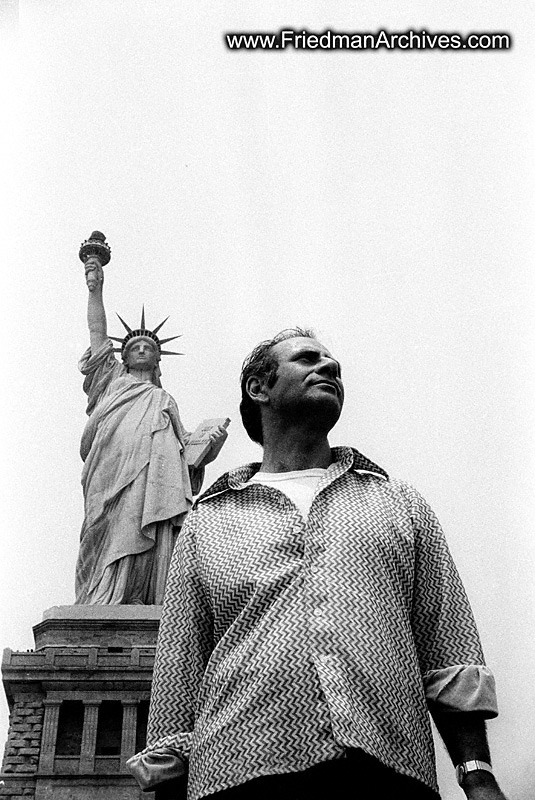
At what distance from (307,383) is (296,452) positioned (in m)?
0.29

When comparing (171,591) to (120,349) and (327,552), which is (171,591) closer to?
(327,552)

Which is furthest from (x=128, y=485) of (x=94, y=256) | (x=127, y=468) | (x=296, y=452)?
(x=296, y=452)

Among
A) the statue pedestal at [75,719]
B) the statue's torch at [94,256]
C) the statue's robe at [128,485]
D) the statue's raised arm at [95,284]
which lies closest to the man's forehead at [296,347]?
the statue pedestal at [75,719]

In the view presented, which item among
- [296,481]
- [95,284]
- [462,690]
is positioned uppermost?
[95,284]

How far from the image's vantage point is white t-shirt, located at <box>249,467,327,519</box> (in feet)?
15.1

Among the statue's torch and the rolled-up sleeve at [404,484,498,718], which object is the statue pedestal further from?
the rolled-up sleeve at [404,484,498,718]

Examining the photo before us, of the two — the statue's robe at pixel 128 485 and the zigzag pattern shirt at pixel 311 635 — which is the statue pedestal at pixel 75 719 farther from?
the zigzag pattern shirt at pixel 311 635

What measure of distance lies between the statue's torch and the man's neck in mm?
15570

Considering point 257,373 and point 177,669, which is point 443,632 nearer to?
point 177,669

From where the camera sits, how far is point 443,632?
4.28 m

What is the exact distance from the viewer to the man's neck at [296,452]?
4.86 m

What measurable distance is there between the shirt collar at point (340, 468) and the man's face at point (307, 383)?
14cm

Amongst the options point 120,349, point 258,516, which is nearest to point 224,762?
point 258,516

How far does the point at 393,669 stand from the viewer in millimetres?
3969
